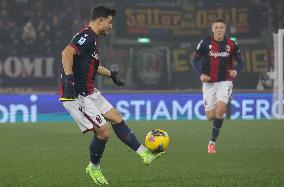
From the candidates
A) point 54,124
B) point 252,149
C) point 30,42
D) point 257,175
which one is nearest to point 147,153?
point 257,175

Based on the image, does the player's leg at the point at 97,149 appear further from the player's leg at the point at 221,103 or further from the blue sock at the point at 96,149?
the player's leg at the point at 221,103

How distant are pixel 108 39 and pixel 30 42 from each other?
233 centimetres

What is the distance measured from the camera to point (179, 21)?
991 inches

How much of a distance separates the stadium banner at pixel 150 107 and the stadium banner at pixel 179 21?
2.77m

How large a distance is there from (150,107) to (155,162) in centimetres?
1174

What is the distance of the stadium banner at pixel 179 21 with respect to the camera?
24859 millimetres

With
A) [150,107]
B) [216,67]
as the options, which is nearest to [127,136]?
[216,67]

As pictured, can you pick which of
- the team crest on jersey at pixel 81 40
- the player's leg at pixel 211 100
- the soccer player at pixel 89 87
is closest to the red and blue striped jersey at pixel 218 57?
the player's leg at pixel 211 100

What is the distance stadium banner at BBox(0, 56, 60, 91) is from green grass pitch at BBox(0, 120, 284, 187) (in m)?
4.91

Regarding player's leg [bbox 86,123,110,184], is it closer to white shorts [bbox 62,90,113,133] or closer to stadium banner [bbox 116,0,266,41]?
white shorts [bbox 62,90,113,133]

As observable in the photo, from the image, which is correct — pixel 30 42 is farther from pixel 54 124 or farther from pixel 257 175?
pixel 257 175

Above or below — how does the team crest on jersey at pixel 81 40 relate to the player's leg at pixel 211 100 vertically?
above

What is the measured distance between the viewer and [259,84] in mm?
23875

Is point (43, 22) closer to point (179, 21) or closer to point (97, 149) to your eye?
point (179, 21)
